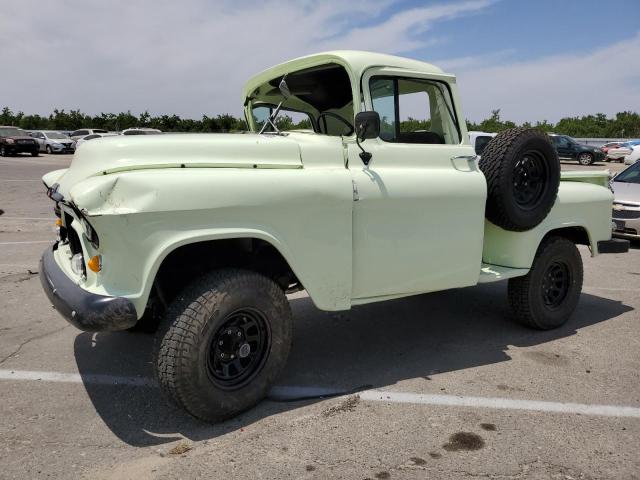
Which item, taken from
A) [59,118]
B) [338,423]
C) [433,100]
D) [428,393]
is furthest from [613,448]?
[59,118]

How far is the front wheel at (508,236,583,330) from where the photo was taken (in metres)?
4.66

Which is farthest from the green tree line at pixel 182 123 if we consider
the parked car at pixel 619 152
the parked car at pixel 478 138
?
the parked car at pixel 478 138

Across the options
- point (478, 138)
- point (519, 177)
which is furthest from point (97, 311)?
point (478, 138)

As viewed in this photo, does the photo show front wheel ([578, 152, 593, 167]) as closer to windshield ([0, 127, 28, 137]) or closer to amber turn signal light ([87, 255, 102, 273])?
windshield ([0, 127, 28, 137])

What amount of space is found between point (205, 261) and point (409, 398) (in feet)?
5.21

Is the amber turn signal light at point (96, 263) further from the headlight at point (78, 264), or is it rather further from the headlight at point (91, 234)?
the headlight at point (78, 264)

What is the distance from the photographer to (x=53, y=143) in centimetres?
3272

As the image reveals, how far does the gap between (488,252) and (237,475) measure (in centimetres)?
279

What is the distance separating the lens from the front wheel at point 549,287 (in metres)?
4.66

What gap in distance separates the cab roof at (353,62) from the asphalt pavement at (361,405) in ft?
7.09

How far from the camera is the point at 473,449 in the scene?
294 cm

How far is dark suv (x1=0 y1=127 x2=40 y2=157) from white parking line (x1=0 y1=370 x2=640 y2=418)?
2917cm

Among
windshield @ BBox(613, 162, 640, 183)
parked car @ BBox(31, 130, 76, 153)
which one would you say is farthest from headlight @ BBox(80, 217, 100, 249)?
parked car @ BBox(31, 130, 76, 153)

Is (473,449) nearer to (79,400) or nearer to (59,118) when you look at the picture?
(79,400)
